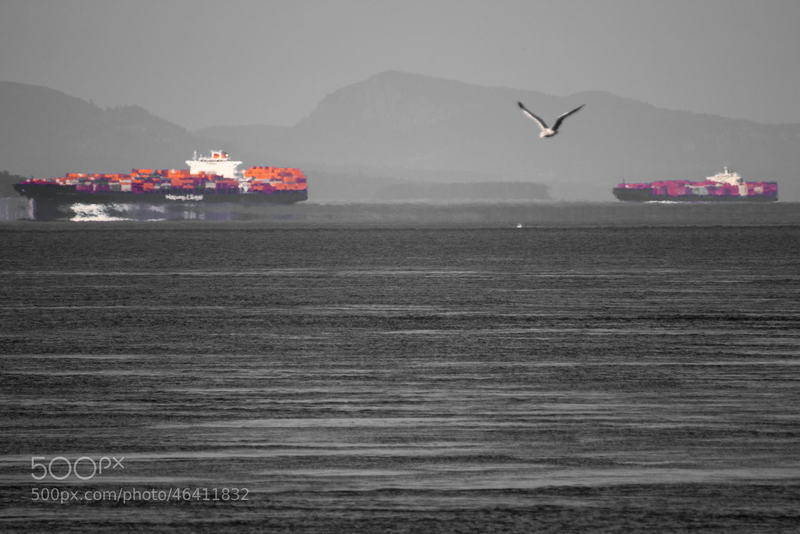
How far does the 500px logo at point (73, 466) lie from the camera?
1360cm

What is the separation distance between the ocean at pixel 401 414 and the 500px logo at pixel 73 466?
0.16 ft

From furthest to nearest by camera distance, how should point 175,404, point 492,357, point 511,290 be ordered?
1. point 511,290
2. point 492,357
3. point 175,404

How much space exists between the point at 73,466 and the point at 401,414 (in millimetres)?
5540

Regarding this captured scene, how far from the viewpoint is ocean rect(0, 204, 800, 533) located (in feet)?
40.1

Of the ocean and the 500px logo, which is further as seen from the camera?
the 500px logo

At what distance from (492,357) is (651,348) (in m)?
4.13

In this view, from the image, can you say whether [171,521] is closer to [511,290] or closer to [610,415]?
[610,415]

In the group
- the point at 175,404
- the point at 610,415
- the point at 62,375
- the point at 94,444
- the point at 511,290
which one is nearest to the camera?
the point at 94,444

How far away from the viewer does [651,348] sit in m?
26.5

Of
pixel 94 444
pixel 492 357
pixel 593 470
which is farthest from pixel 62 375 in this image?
pixel 593 470

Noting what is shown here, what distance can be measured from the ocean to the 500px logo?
0.16 ft

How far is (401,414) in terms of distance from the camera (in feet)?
58.3

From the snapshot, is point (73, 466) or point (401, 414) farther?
point (401, 414)

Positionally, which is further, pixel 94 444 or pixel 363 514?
pixel 94 444
